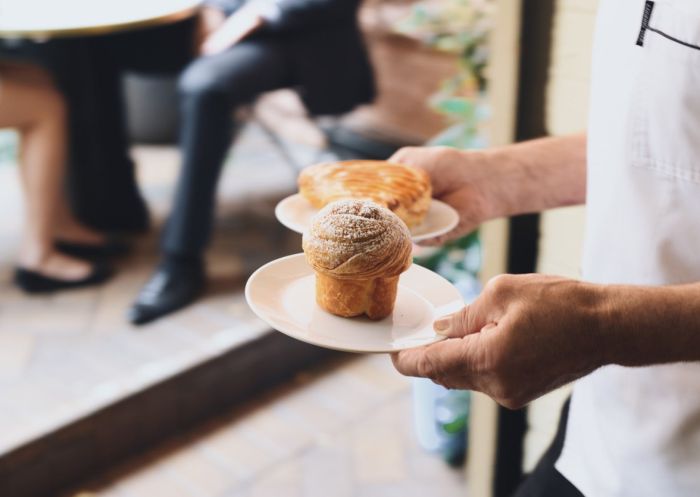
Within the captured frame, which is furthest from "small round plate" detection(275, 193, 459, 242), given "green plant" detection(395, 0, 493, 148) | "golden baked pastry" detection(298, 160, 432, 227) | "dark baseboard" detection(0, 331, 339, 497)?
"dark baseboard" detection(0, 331, 339, 497)

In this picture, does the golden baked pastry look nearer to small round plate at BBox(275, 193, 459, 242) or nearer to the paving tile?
small round plate at BBox(275, 193, 459, 242)

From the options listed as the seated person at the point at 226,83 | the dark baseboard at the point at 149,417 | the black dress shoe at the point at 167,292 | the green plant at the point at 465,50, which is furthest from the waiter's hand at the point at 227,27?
the dark baseboard at the point at 149,417

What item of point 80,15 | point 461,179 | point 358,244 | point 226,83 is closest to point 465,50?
→ point 226,83

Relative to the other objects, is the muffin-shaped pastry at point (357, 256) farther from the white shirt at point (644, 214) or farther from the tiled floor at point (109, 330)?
the tiled floor at point (109, 330)

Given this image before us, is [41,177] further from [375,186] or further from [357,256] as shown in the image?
[357,256]

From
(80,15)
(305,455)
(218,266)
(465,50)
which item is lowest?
Result: (305,455)

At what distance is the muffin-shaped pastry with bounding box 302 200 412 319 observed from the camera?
35.1 inches

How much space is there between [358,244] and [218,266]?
2.37 m

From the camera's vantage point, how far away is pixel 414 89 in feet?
13.0

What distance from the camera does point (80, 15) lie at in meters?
2.61

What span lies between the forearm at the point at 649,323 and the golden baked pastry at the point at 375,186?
341 millimetres

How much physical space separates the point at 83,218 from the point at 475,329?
295 cm

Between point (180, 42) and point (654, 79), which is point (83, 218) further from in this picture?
point (654, 79)

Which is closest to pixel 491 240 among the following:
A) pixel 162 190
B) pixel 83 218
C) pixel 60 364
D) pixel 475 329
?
pixel 475 329
